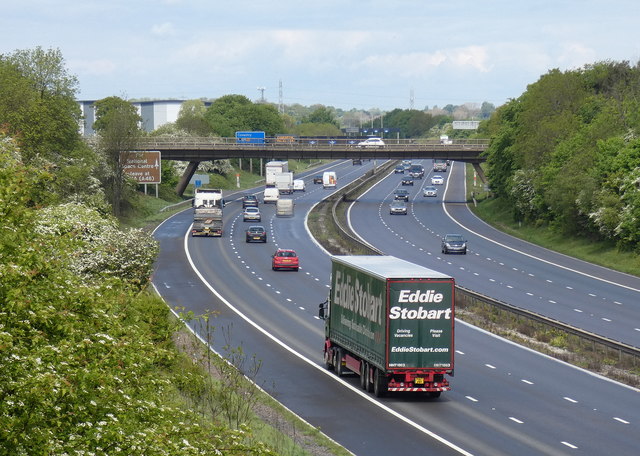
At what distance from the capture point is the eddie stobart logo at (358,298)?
102 feet

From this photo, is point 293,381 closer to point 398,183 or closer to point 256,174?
point 398,183

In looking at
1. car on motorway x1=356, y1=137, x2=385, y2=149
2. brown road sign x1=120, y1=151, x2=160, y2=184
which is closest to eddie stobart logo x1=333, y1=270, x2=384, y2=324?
brown road sign x1=120, y1=151, x2=160, y2=184

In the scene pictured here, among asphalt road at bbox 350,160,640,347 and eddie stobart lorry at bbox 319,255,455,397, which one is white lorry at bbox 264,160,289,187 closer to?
asphalt road at bbox 350,160,640,347

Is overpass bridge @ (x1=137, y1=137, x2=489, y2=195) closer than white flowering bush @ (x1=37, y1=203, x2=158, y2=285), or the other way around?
white flowering bush @ (x1=37, y1=203, x2=158, y2=285)

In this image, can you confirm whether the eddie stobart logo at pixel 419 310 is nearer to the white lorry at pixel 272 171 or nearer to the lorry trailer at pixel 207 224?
the lorry trailer at pixel 207 224

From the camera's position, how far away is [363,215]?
361 ft

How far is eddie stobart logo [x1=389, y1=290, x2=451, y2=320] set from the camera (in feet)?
99.4

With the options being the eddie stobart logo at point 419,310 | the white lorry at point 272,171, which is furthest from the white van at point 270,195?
the eddie stobart logo at point 419,310

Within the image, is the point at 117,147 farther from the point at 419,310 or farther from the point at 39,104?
the point at 419,310

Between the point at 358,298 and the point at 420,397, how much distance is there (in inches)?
136

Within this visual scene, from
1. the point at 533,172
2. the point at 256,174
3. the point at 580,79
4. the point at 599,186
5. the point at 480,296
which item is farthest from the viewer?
the point at 256,174

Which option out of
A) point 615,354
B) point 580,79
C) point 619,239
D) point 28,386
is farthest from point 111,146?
point 28,386

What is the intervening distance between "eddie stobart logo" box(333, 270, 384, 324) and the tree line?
1550 inches

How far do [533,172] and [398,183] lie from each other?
70417 millimetres
